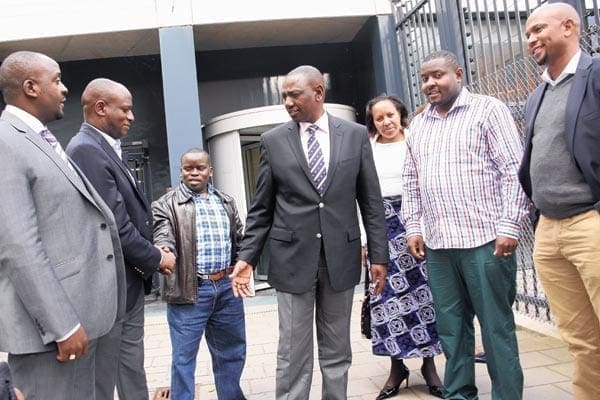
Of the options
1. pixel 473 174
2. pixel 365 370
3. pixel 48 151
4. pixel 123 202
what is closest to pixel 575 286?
pixel 473 174

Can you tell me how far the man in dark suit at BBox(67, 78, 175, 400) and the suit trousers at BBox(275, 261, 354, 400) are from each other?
0.76 m

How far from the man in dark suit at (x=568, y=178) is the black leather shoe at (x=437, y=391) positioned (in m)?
0.97

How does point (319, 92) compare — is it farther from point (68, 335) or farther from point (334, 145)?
point (68, 335)

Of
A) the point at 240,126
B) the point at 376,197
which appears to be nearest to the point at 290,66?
the point at 240,126

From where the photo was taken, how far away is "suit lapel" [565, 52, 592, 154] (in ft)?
8.10

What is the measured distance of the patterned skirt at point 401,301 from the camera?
366cm

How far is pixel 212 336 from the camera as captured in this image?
148 inches

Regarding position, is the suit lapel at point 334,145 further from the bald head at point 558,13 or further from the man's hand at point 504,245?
the bald head at point 558,13

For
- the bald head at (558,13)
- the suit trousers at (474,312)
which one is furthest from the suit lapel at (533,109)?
the suit trousers at (474,312)

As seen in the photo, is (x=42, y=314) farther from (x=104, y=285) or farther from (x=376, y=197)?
(x=376, y=197)

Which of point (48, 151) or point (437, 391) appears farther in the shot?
point (437, 391)

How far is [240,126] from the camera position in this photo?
756 cm

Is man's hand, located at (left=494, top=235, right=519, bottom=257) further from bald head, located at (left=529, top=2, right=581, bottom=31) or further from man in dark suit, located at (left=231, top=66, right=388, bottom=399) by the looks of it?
bald head, located at (left=529, top=2, right=581, bottom=31)

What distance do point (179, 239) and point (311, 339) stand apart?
3.72ft
